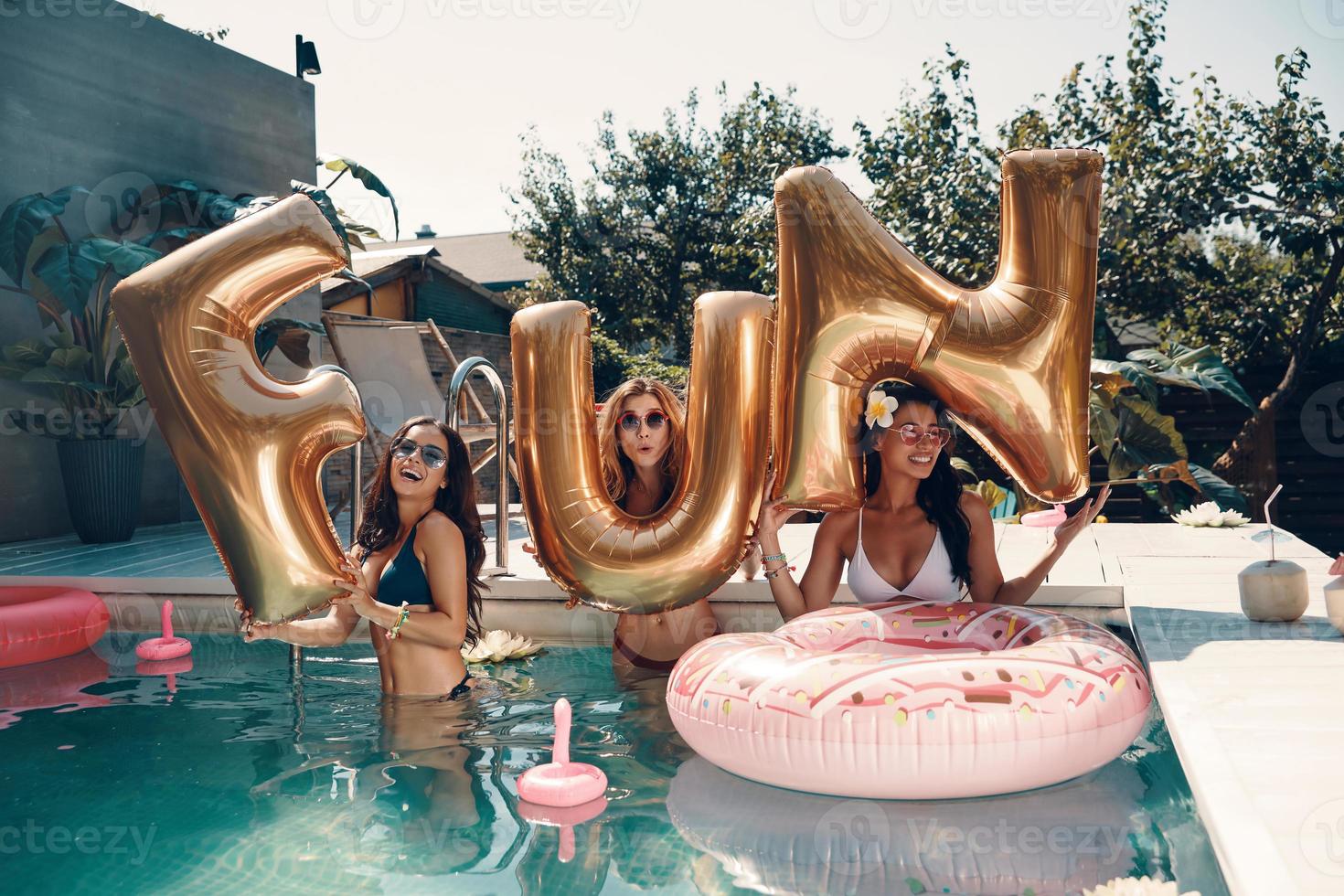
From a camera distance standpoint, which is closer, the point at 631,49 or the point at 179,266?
the point at 179,266

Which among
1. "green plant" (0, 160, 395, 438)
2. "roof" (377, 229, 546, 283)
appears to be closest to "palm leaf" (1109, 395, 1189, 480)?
"green plant" (0, 160, 395, 438)

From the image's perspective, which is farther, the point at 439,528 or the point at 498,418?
the point at 498,418

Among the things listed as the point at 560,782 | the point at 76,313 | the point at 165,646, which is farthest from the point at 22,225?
the point at 560,782

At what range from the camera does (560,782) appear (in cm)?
310

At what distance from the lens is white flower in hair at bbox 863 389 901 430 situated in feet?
10.7

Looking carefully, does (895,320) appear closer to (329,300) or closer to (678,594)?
(678,594)

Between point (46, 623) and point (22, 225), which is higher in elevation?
point (22, 225)

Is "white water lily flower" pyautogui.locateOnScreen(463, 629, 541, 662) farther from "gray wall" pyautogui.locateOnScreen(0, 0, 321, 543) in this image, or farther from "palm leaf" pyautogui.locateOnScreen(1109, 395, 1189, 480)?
"palm leaf" pyautogui.locateOnScreen(1109, 395, 1189, 480)

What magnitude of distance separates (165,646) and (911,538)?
3.51 m

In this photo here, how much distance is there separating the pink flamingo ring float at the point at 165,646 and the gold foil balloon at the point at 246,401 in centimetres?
227

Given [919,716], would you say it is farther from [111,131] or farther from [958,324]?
[111,131]

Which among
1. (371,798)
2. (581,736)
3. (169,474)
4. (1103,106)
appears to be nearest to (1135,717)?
(581,736)

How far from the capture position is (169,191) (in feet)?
28.0

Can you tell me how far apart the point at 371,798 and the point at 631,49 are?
251 inches
